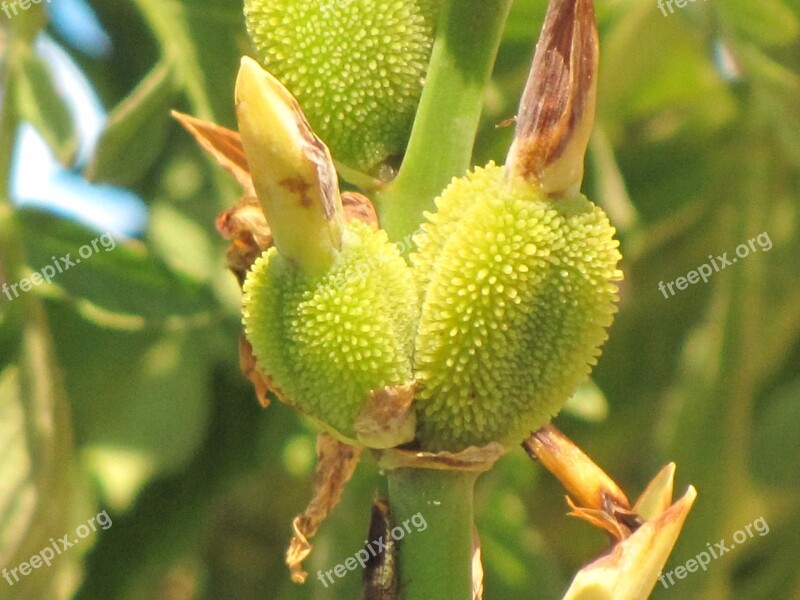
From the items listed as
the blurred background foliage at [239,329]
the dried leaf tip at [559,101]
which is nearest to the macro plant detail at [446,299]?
the dried leaf tip at [559,101]

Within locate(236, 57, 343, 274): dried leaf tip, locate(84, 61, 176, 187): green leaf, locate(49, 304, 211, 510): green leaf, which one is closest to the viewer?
locate(236, 57, 343, 274): dried leaf tip

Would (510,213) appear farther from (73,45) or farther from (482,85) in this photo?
(73,45)

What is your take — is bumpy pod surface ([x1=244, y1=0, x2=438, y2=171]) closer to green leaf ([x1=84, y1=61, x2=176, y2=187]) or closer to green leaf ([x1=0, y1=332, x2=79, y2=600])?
green leaf ([x1=84, y1=61, x2=176, y2=187])

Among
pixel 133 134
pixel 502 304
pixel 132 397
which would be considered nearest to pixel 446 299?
pixel 502 304

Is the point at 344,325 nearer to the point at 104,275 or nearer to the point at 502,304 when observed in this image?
the point at 502,304

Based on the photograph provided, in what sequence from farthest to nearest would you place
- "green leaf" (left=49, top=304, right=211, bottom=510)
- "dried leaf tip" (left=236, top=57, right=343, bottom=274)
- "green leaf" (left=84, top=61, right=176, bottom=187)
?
"green leaf" (left=49, top=304, right=211, bottom=510) < "green leaf" (left=84, top=61, right=176, bottom=187) < "dried leaf tip" (left=236, top=57, right=343, bottom=274)

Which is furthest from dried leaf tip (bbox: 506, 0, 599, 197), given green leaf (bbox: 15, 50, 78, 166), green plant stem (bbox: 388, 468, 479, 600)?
green leaf (bbox: 15, 50, 78, 166)
